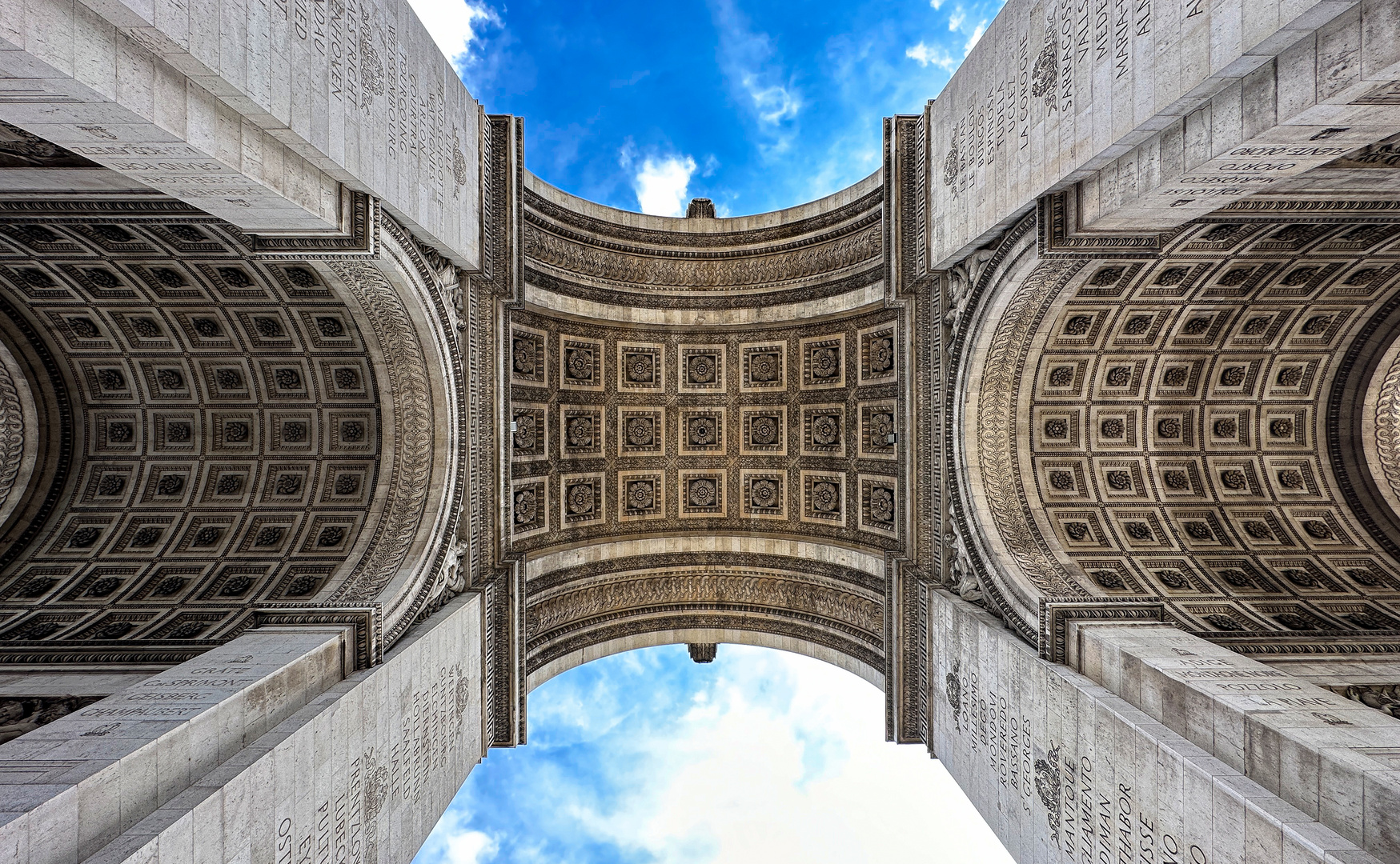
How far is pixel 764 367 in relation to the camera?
20188 millimetres

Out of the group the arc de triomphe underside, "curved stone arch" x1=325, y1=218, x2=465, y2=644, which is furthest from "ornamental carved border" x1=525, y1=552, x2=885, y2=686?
"curved stone arch" x1=325, y1=218, x2=465, y2=644

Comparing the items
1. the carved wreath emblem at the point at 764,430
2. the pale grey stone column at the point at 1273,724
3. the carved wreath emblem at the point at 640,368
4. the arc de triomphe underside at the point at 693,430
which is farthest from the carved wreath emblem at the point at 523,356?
the pale grey stone column at the point at 1273,724

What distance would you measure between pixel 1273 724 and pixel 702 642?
1549 centimetres

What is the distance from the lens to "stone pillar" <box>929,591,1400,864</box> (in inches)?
280

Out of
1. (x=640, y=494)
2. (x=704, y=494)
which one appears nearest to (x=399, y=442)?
(x=640, y=494)

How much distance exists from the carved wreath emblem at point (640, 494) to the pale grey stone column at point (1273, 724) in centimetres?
1341

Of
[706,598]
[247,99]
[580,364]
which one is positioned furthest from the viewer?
[706,598]

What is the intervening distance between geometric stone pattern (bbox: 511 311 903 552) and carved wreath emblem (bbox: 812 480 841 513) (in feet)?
0.14

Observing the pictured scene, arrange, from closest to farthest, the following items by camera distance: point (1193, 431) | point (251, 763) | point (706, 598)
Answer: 1. point (251, 763)
2. point (1193, 431)
3. point (706, 598)

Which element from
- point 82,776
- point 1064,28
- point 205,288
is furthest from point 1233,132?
point 205,288

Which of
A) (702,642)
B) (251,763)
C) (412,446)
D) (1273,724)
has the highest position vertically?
(412,446)

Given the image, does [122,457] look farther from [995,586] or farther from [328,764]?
[995,586]

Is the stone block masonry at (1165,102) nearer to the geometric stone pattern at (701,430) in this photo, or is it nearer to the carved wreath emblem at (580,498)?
the geometric stone pattern at (701,430)

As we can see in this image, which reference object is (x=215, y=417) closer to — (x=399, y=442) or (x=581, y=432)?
(x=399, y=442)
